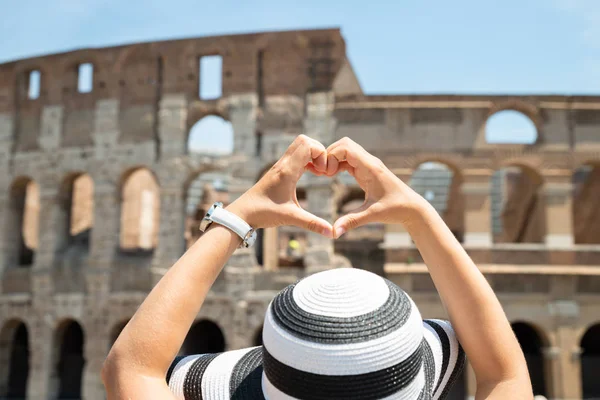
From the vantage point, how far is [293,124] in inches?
616

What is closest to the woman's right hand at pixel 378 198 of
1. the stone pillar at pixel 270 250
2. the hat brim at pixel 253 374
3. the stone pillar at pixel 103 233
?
the hat brim at pixel 253 374

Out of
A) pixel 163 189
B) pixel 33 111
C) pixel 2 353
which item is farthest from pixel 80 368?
pixel 33 111

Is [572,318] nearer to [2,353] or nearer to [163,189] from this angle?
[163,189]

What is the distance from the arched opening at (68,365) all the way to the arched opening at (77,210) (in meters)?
2.64

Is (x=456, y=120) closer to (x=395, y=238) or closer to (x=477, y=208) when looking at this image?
(x=477, y=208)

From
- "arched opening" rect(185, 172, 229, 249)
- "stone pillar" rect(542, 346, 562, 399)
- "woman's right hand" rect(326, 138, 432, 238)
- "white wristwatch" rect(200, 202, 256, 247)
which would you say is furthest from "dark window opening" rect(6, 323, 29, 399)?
"woman's right hand" rect(326, 138, 432, 238)

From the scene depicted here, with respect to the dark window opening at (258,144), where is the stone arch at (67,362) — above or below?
below

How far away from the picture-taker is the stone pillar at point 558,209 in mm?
14680

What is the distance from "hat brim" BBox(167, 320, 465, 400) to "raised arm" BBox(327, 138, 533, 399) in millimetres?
78

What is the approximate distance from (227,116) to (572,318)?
33.7ft

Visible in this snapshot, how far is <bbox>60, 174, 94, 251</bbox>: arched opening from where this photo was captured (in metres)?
17.3

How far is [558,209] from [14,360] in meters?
16.8

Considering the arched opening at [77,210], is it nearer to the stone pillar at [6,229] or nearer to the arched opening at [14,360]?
the stone pillar at [6,229]

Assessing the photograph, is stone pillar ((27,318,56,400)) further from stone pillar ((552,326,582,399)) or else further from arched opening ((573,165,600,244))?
arched opening ((573,165,600,244))
